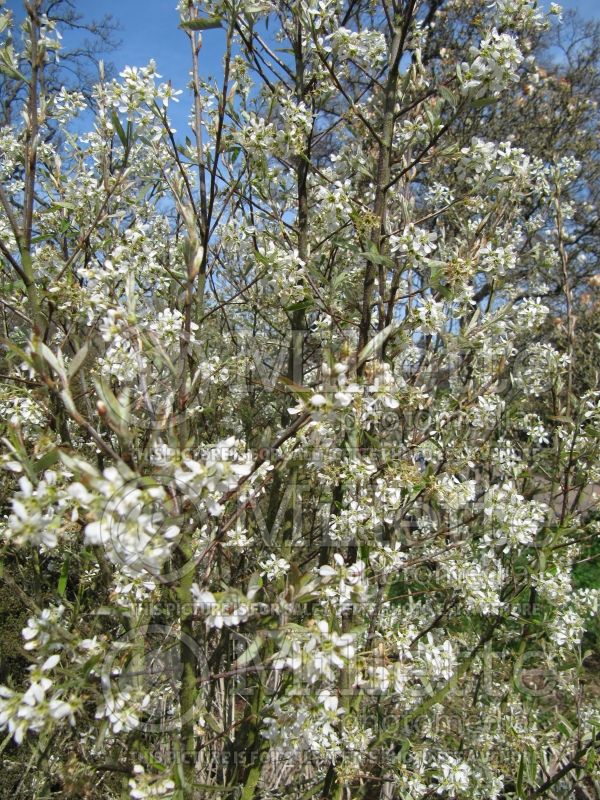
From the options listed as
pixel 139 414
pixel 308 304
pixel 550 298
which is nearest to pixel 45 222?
pixel 139 414

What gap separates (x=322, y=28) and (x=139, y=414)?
1.49 meters

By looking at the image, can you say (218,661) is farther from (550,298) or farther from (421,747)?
(550,298)

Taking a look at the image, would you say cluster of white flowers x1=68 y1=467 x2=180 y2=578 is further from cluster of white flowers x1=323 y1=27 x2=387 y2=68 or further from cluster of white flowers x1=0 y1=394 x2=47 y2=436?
cluster of white flowers x1=323 y1=27 x2=387 y2=68

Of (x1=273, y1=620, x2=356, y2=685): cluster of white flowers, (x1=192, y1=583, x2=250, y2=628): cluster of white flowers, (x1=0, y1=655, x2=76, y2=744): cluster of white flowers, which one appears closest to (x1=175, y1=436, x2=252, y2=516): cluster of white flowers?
(x1=192, y1=583, x2=250, y2=628): cluster of white flowers

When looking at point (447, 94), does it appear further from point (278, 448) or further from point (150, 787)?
point (150, 787)

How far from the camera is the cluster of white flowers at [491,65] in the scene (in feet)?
5.64

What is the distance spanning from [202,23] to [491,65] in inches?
33.2

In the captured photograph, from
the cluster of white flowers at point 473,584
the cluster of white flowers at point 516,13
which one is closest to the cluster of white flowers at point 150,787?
the cluster of white flowers at point 473,584

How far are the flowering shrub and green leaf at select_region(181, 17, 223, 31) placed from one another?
5 centimetres

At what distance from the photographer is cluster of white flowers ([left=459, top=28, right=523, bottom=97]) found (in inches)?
67.7

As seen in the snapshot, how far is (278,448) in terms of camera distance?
1.85 meters

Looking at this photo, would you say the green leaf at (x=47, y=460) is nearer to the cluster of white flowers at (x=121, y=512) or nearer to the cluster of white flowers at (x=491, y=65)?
the cluster of white flowers at (x=121, y=512)

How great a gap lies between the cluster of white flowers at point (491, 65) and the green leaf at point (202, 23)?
2.40 feet


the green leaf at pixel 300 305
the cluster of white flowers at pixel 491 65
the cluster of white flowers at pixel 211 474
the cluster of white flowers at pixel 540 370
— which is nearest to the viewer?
the cluster of white flowers at pixel 211 474
